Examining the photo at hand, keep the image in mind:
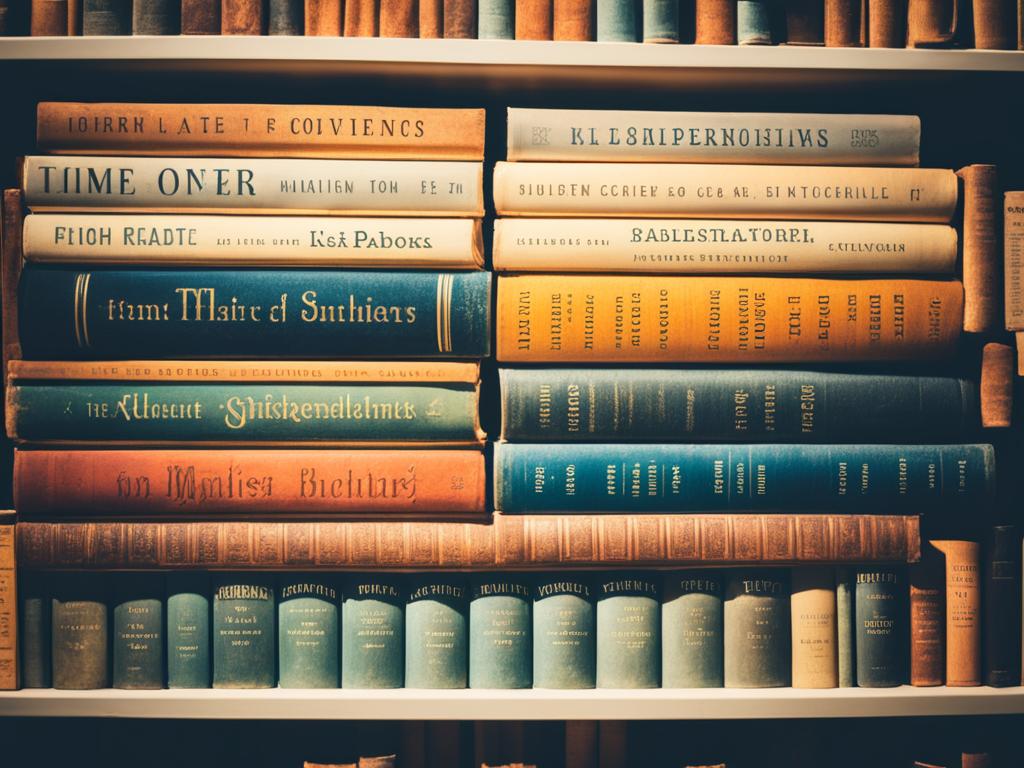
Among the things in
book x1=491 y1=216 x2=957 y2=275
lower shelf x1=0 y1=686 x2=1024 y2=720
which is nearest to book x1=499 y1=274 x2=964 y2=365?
book x1=491 y1=216 x2=957 y2=275

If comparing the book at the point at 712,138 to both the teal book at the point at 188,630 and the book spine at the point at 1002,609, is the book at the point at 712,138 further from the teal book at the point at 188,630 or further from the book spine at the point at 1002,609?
the teal book at the point at 188,630

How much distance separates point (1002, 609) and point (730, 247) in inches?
18.9

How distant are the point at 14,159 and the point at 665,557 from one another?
2.96 feet

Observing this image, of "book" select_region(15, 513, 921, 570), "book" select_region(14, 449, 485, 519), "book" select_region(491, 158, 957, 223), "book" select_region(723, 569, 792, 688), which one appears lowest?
"book" select_region(723, 569, 792, 688)

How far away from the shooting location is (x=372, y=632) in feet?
2.76

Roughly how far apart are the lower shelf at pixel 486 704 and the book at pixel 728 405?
27cm

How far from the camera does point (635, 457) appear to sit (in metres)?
0.85

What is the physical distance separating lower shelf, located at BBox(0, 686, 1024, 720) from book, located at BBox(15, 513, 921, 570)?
0.13 meters

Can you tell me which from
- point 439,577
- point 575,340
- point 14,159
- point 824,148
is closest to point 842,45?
point 824,148

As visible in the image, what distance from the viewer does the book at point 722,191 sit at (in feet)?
2.77

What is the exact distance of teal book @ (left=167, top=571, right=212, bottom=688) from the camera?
834 millimetres

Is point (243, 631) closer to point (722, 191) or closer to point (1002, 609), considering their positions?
point (722, 191)

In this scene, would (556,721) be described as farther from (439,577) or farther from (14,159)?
(14,159)

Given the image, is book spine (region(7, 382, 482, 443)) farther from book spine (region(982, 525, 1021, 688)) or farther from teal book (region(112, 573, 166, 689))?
book spine (region(982, 525, 1021, 688))
